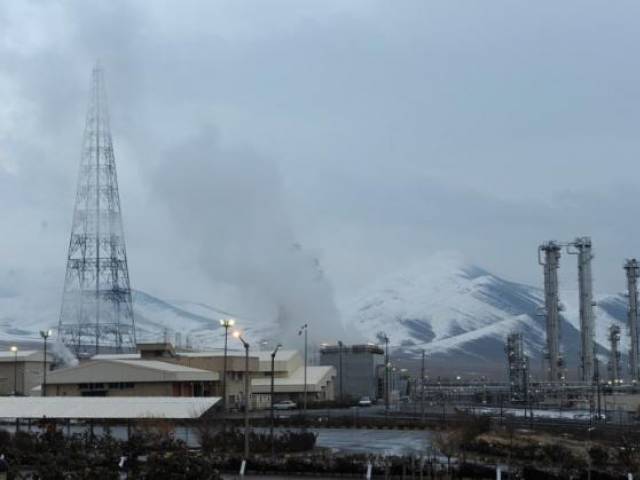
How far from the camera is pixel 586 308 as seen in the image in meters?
114

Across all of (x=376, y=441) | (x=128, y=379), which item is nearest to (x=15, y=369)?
(x=128, y=379)

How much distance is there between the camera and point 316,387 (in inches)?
4060

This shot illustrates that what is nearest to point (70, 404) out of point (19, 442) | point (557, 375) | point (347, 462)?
point (19, 442)

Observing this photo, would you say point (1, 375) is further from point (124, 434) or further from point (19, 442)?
Result: point (19, 442)

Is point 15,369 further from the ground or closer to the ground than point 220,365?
closer to the ground

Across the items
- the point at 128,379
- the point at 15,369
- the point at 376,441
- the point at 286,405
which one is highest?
the point at 15,369

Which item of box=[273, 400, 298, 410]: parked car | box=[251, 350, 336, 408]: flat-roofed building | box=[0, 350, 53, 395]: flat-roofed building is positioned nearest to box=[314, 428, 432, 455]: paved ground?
box=[273, 400, 298, 410]: parked car

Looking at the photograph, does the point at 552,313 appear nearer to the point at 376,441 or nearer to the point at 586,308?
the point at 586,308

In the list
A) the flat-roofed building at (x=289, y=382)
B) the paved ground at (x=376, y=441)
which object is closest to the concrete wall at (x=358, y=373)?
the flat-roofed building at (x=289, y=382)

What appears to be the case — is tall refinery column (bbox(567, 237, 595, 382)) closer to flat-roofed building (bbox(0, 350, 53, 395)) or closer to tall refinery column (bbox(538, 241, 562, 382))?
tall refinery column (bbox(538, 241, 562, 382))

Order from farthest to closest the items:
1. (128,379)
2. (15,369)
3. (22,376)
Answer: (22,376), (15,369), (128,379)

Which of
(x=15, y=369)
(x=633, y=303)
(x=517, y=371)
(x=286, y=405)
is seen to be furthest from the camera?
(x=633, y=303)

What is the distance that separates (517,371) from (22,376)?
55724mm

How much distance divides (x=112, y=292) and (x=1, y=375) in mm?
15140
